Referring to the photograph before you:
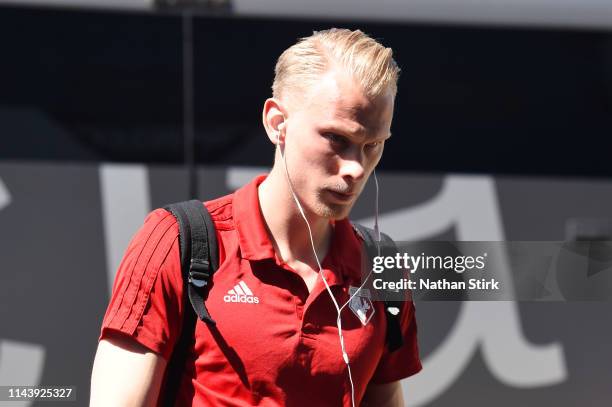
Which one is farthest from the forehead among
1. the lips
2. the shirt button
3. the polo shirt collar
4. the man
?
the shirt button

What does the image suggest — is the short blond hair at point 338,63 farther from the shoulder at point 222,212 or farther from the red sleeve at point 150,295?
the red sleeve at point 150,295

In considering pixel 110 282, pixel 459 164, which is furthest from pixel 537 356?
pixel 110 282

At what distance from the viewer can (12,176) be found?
10.0ft

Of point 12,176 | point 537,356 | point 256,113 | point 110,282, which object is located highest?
point 256,113

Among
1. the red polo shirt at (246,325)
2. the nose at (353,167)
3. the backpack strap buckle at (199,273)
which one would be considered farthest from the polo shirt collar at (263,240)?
the nose at (353,167)

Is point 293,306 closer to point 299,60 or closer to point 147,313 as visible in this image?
point 147,313

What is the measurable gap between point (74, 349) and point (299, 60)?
1.69m

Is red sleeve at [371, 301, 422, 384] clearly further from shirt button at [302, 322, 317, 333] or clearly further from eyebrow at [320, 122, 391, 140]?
eyebrow at [320, 122, 391, 140]

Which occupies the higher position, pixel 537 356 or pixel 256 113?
pixel 256 113

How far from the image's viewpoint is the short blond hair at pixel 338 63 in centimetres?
168

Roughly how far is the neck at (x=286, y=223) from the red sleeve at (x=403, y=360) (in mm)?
227

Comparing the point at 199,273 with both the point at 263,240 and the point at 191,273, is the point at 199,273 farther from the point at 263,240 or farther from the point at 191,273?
the point at 263,240

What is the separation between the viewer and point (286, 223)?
6.01ft

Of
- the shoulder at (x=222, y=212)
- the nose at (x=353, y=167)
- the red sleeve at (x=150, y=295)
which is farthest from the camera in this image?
the shoulder at (x=222, y=212)
